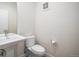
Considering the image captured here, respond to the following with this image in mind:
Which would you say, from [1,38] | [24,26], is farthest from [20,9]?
[1,38]

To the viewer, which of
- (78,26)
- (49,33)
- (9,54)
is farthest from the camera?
(49,33)

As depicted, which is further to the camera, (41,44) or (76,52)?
(41,44)

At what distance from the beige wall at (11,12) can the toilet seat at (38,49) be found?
56 centimetres

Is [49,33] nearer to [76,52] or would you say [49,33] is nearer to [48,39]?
[48,39]

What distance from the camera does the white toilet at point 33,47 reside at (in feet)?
5.62

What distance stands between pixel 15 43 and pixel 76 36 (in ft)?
3.77

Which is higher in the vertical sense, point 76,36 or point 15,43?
point 76,36

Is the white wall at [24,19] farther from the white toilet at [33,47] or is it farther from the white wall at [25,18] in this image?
the white toilet at [33,47]

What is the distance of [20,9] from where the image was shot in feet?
5.90

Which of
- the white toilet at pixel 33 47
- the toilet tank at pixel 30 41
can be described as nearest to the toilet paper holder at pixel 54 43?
the white toilet at pixel 33 47

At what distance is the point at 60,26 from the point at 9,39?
1046 mm

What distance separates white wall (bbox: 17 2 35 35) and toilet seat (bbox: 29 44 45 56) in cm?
33

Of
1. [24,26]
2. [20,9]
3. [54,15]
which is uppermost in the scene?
[20,9]

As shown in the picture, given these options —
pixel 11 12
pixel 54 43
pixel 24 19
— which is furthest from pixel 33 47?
pixel 11 12
